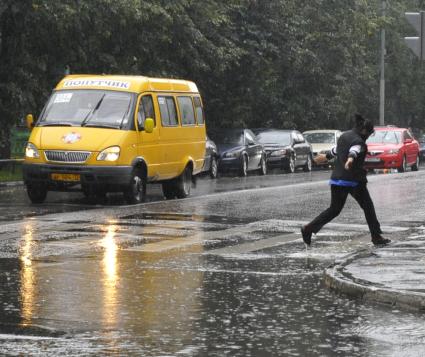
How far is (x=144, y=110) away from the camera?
891 inches

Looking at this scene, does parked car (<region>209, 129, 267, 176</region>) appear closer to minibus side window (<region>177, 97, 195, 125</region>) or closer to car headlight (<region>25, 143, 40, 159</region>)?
minibus side window (<region>177, 97, 195, 125</region>)

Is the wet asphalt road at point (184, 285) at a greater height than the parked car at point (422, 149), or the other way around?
the wet asphalt road at point (184, 285)

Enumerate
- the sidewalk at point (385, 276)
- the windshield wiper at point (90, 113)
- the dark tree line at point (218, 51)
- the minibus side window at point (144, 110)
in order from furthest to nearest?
the dark tree line at point (218, 51) → the minibus side window at point (144, 110) → the windshield wiper at point (90, 113) → the sidewalk at point (385, 276)

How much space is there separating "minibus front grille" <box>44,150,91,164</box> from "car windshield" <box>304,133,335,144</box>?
27.3 meters

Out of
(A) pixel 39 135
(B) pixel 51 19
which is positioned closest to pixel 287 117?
(B) pixel 51 19

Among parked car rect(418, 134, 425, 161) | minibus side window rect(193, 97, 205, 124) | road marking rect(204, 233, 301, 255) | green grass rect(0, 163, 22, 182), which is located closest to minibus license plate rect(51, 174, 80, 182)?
minibus side window rect(193, 97, 205, 124)

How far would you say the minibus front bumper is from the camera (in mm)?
21328

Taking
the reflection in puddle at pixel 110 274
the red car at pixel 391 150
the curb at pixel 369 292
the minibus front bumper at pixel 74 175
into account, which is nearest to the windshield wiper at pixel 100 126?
the minibus front bumper at pixel 74 175

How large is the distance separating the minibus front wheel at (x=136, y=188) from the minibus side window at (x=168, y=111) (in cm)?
144

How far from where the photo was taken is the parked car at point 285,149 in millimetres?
42188

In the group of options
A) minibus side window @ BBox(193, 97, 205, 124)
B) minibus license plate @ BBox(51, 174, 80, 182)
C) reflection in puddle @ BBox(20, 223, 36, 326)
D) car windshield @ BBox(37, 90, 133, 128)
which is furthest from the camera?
minibus side window @ BBox(193, 97, 205, 124)

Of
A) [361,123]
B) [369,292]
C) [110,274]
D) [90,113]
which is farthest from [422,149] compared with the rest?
[369,292]

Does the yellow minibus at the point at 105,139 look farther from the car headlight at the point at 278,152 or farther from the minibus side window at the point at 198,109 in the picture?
the car headlight at the point at 278,152

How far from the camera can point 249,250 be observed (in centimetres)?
1482
